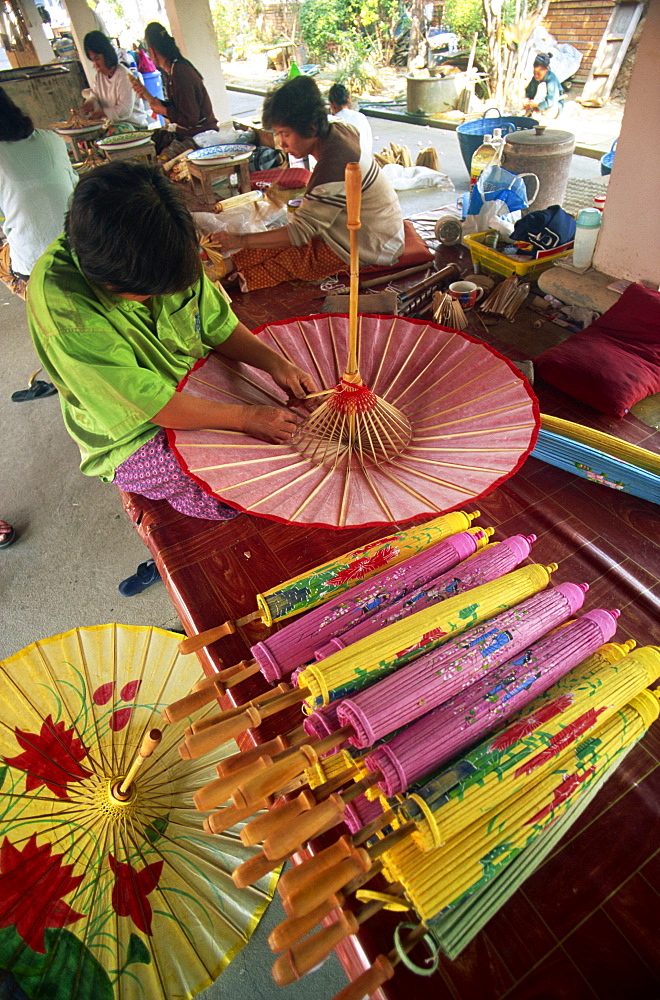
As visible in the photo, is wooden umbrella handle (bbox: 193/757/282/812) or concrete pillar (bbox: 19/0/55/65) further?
concrete pillar (bbox: 19/0/55/65)

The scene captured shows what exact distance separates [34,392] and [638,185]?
3811 millimetres

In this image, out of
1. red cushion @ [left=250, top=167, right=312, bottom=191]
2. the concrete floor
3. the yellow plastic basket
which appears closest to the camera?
the concrete floor

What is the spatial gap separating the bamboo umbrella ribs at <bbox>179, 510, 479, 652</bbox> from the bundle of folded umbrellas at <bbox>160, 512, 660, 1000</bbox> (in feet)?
0.26

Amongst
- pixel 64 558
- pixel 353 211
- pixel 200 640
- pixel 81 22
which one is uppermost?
pixel 353 211

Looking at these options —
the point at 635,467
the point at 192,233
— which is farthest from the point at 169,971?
the point at 635,467

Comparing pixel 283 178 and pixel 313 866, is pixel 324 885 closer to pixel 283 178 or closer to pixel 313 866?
pixel 313 866

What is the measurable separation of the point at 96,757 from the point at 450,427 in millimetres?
1438

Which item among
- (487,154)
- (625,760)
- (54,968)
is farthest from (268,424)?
(487,154)

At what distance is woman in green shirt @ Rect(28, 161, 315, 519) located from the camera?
4.42ft

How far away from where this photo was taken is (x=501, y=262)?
348cm

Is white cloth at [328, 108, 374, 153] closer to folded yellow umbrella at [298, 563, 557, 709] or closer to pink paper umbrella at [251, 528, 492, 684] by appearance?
pink paper umbrella at [251, 528, 492, 684]

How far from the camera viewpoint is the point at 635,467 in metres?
2.03

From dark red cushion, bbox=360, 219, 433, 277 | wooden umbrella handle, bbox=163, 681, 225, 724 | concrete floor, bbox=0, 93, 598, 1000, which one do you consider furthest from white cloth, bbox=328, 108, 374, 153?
wooden umbrella handle, bbox=163, 681, 225, 724

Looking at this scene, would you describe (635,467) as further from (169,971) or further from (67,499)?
(67,499)
